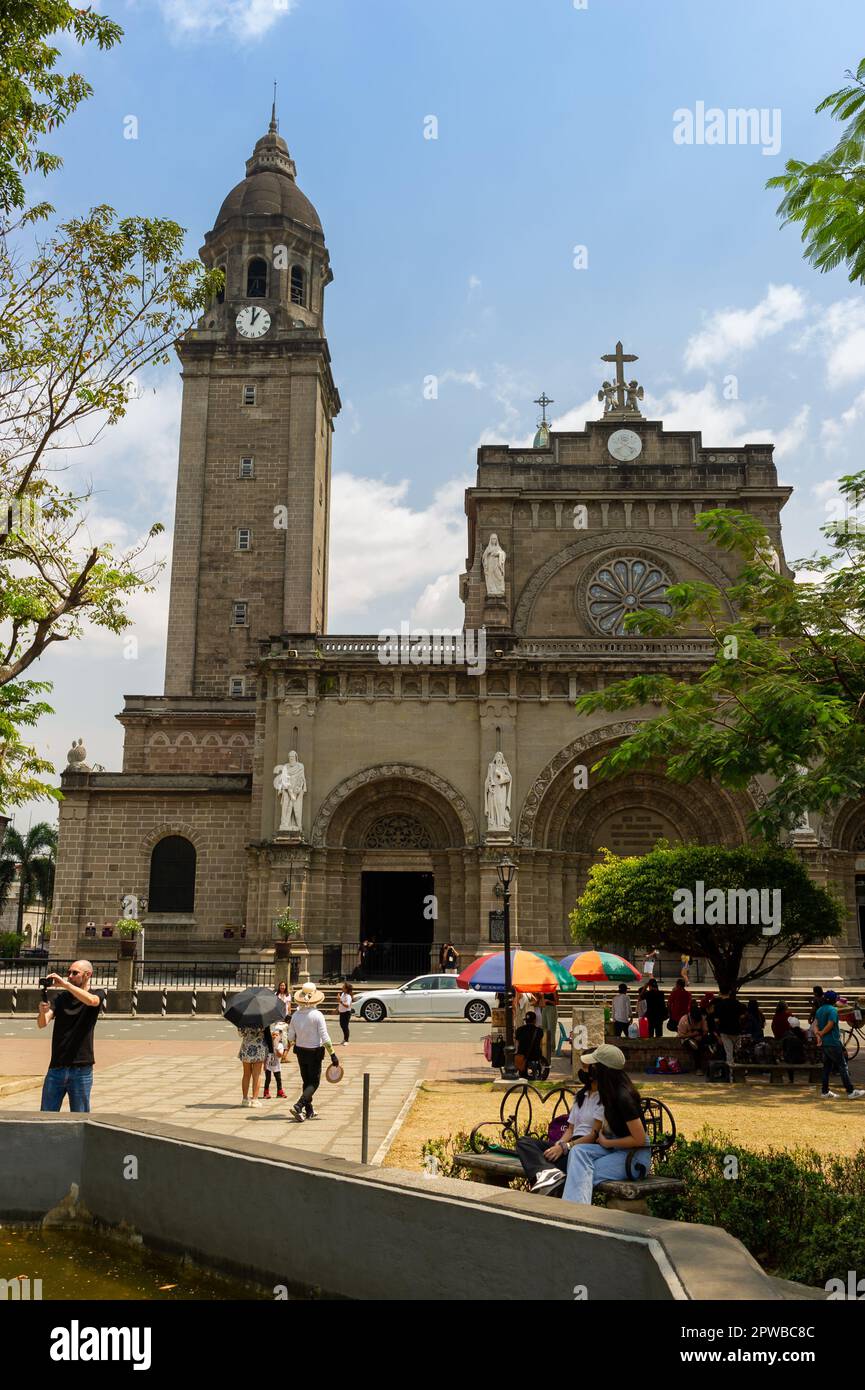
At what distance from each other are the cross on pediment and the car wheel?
25.0 meters

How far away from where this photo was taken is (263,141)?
55000mm

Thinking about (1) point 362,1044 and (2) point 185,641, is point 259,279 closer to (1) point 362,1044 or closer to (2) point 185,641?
(2) point 185,641

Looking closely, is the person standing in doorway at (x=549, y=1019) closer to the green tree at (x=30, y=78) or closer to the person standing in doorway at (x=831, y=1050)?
the person standing in doorway at (x=831, y=1050)

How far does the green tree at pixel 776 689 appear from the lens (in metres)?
15.3

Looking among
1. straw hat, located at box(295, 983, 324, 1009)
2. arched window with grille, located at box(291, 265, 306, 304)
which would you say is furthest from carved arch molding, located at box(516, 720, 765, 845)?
arched window with grille, located at box(291, 265, 306, 304)

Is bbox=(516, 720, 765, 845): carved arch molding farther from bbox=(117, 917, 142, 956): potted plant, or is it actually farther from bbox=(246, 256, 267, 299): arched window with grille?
bbox=(246, 256, 267, 299): arched window with grille

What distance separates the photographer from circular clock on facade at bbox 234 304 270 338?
4906 centimetres

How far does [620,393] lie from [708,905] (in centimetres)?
2812

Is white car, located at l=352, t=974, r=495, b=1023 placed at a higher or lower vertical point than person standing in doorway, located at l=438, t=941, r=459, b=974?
lower

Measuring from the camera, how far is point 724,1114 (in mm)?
13609

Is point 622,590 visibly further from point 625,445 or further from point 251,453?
point 251,453

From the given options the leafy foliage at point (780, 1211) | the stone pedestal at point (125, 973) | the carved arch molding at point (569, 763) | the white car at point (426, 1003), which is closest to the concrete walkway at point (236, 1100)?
the leafy foliage at point (780, 1211)
